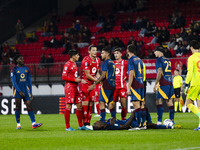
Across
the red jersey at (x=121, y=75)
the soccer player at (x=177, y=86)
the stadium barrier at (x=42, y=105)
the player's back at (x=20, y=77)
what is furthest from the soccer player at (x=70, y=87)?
the stadium barrier at (x=42, y=105)

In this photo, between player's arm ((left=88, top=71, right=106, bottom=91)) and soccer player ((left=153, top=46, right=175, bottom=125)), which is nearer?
player's arm ((left=88, top=71, right=106, bottom=91))

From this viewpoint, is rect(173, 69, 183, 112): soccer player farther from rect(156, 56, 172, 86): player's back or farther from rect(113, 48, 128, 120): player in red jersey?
rect(156, 56, 172, 86): player's back

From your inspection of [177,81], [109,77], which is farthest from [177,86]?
[109,77]

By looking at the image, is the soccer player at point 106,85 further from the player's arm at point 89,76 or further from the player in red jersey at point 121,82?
Result: the player in red jersey at point 121,82

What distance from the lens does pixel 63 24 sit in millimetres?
35844

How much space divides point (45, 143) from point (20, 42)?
25.7 m

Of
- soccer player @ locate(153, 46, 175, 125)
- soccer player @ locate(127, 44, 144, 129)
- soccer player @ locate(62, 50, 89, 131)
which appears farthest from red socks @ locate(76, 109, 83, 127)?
soccer player @ locate(153, 46, 175, 125)

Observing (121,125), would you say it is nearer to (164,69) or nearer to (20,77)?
(164,69)

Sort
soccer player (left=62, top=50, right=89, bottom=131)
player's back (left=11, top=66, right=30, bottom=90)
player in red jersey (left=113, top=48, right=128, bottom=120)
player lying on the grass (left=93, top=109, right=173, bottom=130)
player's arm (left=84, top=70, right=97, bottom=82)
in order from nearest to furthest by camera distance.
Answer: player lying on the grass (left=93, top=109, right=173, bottom=130)
soccer player (left=62, top=50, right=89, bottom=131)
player's arm (left=84, top=70, right=97, bottom=82)
player's back (left=11, top=66, right=30, bottom=90)
player in red jersey (left=113, top=48, right=128, bottom=120)

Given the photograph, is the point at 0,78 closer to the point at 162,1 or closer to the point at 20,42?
the point at 20,42

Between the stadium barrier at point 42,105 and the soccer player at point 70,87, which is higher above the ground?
the soccer player at point 70,87

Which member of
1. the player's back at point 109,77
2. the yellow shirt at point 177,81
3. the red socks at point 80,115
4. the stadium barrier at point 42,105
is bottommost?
the stadium barrier at point 42,105

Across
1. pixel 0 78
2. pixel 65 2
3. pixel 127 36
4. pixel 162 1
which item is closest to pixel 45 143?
pixel 0 78

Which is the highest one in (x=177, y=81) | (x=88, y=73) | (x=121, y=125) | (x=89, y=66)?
(x=89, y=66)
